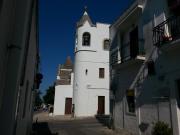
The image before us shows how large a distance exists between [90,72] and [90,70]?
0.86ft

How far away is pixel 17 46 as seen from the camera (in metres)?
3.28

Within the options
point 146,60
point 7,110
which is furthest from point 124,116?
point 7,110

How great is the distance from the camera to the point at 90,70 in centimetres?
2498

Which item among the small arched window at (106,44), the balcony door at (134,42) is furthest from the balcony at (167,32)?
the small arched window at (106,44)

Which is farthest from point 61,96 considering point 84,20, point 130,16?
point 130,16

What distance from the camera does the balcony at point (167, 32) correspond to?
800 cm

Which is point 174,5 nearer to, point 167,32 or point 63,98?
point 167,32

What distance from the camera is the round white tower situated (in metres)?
24.0

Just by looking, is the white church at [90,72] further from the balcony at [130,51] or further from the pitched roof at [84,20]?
the balcony at [130,51]

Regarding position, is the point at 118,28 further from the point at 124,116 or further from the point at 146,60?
the point at 124,116

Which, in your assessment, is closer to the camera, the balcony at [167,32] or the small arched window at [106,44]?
the balcony at [167,32]

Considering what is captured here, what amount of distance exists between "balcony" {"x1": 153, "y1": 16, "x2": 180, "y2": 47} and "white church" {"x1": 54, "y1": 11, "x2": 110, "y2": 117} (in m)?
16.1

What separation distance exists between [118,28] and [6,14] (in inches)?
434

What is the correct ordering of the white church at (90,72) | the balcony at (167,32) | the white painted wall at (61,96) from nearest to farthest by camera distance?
1. the balcony at (167,32)
2. the white church at (90,72)
3. the white painted wall at (61,96)
